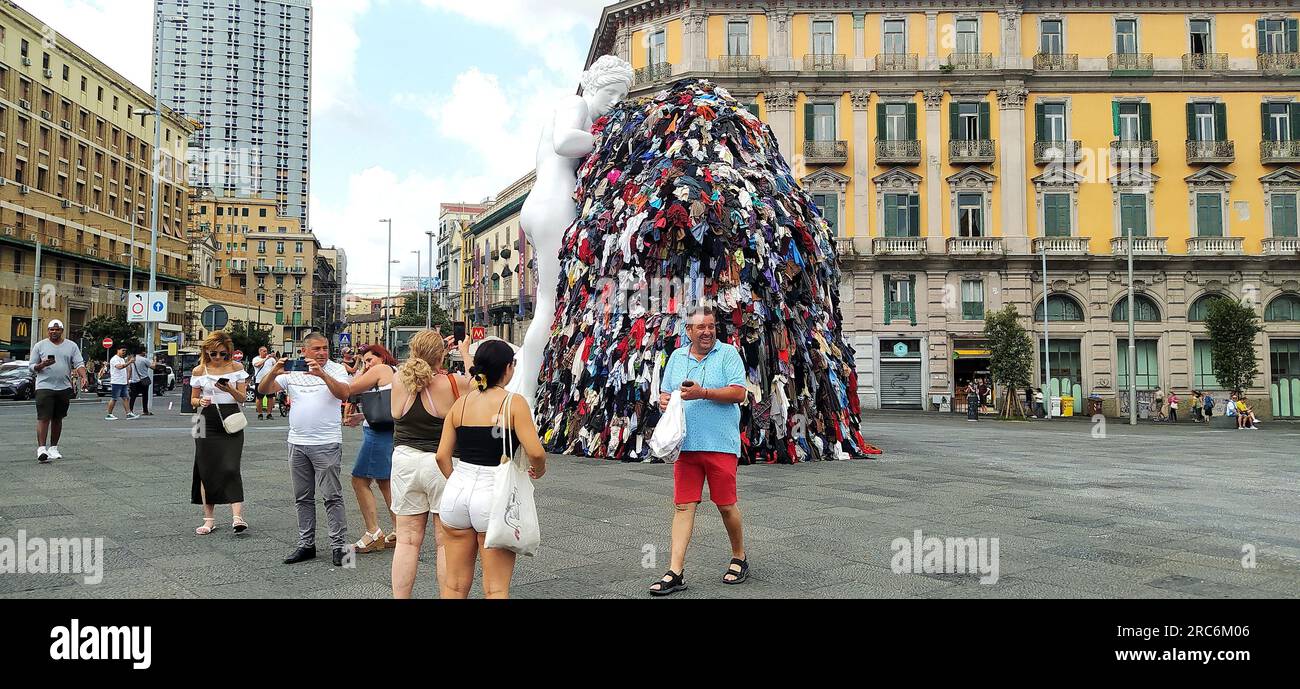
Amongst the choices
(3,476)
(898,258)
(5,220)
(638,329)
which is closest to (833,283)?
(638,329)

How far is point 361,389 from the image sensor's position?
554cm

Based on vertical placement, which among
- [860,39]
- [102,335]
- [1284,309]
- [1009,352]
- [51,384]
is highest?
[860,39]

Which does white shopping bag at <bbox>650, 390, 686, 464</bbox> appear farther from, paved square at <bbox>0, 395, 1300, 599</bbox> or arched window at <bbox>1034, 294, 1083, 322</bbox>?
arched window at <bbox>1034, 294, 1083, 322</bbox>

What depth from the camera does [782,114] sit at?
3497 cm

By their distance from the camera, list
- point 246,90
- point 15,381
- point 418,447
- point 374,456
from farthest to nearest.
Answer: point 246,90 → point 15,381 → point 374,456 → point 418,447

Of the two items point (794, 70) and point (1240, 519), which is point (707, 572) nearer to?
point (1240, 519)

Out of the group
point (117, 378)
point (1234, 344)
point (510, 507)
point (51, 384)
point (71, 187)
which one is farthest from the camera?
point (71, 187)

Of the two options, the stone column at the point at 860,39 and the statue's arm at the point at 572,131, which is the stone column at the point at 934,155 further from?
the statue's arm at the point at 572,131

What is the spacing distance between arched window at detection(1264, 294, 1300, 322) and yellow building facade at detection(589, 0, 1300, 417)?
0.08 meters

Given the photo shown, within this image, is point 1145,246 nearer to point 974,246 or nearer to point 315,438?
point 974,246

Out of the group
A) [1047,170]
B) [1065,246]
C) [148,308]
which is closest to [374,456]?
[148,308]

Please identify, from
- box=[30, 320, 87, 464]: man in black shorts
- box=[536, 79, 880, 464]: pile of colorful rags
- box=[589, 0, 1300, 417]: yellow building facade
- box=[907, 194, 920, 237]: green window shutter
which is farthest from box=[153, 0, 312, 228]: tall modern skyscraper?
box=[536, 79, 880, 464]: pile of colorful rags

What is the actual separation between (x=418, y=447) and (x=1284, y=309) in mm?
39619

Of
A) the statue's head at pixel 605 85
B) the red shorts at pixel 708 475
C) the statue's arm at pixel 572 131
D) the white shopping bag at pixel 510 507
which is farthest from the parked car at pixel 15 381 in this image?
the white shopping bag at pixel 510 507
